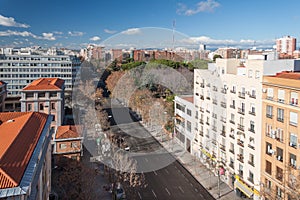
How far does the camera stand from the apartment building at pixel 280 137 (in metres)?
7.27

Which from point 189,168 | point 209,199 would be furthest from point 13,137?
point 189,168

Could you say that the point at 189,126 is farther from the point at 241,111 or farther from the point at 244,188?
the point at 244,188

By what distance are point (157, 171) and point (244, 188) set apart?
3.54 m

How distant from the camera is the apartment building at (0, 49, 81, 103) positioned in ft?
80.0

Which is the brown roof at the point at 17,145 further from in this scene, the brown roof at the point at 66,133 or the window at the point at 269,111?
the window at the point at 269,111

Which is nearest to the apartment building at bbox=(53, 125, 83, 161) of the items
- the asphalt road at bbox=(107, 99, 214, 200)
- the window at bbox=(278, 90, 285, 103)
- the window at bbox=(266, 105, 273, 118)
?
the asphalt road at bbox=(107, 99, 214, 200)

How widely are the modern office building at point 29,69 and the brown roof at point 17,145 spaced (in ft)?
60.1

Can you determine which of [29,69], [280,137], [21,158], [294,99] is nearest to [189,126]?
[280,137]

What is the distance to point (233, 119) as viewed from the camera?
995cm

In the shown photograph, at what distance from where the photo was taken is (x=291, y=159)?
743 cm

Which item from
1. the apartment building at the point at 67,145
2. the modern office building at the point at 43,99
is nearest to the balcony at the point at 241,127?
the apartment building at the point at 67,145

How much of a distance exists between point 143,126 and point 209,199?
8.74 m

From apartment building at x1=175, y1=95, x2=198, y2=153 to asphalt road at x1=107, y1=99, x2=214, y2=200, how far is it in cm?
Result: 109

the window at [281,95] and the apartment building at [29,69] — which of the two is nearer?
the window at [281,95]
